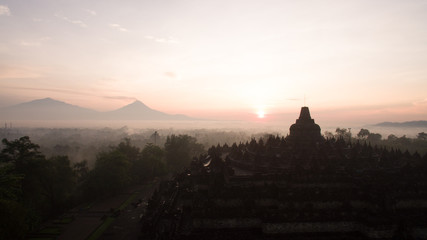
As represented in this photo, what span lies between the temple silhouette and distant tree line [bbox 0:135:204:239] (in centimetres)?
1139

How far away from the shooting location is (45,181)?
3394 cm

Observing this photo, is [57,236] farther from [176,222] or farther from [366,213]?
[366,213]

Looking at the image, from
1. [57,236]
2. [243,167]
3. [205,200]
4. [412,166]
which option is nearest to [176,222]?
[205,200]

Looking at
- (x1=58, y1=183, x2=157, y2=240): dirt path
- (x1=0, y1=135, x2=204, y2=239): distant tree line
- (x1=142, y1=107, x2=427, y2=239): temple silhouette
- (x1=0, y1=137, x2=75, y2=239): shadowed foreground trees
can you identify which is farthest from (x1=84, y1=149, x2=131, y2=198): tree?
(x1=142, y1=107, x2=427, y2=239): temple silhouette

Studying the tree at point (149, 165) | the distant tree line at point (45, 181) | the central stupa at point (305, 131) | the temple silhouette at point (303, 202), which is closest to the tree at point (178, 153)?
the tree at point (149, 165)

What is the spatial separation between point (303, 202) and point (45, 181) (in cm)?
3391

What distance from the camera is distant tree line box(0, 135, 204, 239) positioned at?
68.9 ft

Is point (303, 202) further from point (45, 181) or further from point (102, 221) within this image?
point (45, 181)

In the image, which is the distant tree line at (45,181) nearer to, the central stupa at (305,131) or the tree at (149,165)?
the tree at (149,165)

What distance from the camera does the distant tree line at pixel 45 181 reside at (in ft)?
68.9

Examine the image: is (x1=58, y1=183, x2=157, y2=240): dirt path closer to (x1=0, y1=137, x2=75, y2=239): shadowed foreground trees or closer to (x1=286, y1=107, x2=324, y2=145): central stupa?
(x1=0, y1=137, x2=75, y2=239): shadowed foreground trees

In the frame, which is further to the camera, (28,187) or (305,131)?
(305,131)

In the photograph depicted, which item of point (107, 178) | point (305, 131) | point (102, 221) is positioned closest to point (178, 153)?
point (107, 178)

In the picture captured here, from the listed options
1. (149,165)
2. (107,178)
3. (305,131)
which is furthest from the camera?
(149,165)
